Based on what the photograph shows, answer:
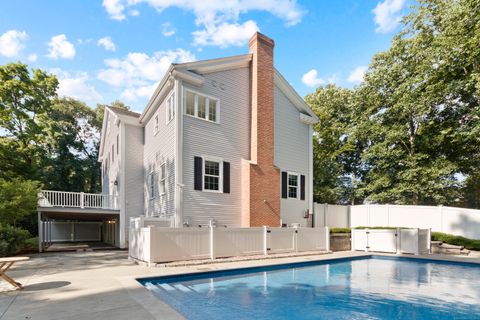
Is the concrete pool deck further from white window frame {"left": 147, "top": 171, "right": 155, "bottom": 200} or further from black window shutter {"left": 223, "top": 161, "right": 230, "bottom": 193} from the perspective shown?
white window frame {"left": 147, "top": 171, "right": 155, "bottom": 200}

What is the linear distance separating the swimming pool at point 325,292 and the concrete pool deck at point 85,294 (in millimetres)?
686

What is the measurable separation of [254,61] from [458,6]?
476 inches

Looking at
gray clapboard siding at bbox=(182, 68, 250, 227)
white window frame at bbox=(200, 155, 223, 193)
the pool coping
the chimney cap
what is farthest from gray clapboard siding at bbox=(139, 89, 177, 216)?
the chimney cap

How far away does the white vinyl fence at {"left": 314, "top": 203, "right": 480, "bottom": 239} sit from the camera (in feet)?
48.7

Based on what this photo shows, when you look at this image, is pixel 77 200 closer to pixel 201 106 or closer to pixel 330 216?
pixel 201 106

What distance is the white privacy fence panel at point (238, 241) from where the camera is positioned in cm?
1073

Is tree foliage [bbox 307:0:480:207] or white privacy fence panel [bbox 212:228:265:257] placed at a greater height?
tree foliage [bbox 307:0:480:207]

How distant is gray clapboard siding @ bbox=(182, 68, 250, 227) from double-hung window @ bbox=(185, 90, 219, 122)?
25 centimetres

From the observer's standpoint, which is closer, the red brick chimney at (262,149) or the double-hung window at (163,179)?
the red brick chimney at (262,149)

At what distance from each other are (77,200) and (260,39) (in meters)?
13.4

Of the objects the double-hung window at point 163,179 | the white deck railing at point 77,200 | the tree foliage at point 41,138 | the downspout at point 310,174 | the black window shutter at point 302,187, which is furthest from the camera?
the tree foliage at point 41,138

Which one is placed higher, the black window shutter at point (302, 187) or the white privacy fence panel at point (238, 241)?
the black window shutter at point (302, 187)

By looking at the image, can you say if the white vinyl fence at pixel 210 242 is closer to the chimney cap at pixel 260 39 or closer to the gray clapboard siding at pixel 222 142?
the gray clapboard siding at pixel 222 142

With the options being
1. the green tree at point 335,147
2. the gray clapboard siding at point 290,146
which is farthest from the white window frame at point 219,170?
the green tree at point 335,147
